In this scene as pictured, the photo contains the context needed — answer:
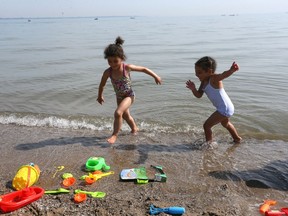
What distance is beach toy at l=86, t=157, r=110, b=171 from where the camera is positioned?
13.6 ft

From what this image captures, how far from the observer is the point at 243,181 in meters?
3.92

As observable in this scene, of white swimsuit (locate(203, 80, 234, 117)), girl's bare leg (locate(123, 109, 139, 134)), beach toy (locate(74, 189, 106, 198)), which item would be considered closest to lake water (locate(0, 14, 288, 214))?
girl's bare leg (locate(123, 109, 139, 134))

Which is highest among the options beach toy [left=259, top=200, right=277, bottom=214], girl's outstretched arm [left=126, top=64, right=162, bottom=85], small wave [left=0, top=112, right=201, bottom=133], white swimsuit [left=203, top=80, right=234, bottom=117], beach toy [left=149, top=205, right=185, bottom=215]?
girl's outstretched arm [left=126, top=64, right=162, bottom=85]

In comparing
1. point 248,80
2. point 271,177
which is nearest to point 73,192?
point 271,177

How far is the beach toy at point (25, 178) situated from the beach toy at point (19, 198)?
22 cm

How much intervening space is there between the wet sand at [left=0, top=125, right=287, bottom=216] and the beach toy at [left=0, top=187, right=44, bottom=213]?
0.05m

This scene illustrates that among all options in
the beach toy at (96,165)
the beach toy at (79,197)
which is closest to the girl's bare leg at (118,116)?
the beach toy at (96,165)

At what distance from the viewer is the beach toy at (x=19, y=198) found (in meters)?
3.12

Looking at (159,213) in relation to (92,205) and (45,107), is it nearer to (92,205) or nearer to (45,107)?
(92,205)

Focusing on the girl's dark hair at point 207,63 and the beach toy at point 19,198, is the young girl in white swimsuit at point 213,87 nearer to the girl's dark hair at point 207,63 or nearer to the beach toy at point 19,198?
the girl's dark hair at point 207,63

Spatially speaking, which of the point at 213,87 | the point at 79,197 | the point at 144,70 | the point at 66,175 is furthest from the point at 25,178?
the point at 213,87

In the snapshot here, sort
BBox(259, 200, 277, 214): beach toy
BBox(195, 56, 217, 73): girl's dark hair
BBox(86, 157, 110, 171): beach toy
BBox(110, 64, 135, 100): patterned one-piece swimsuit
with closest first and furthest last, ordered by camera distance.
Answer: BBox(259, 200, 277, 214): beach toy, BBox(86, 157, 110, 171): beach toy, BBox(195, 56, 217, 73): girl's dark hair, BBox(110, 64, 135, 100): patterned one-piece swimsuit

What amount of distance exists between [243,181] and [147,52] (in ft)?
42.6

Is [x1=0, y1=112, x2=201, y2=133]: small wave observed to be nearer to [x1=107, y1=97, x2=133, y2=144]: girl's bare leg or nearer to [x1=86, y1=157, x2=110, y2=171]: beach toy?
[x1=107, y1=97, x2=133, y2=144]: girl's bare leg
